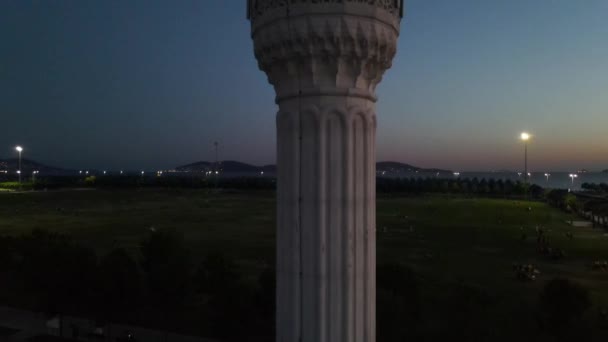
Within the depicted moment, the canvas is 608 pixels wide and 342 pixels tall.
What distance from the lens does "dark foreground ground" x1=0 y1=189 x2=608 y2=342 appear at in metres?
18.0

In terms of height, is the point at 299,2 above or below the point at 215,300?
above

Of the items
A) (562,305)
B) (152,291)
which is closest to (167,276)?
(152,291)

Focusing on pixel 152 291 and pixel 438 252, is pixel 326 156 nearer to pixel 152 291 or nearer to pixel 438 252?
pixel 152 291

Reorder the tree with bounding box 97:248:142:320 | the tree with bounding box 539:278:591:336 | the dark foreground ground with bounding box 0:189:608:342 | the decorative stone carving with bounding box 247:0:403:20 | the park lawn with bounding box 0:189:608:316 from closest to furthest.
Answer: the decorative stone carving with bounding box 247:0:403:20, the tree with bounding box 539:278:591:336, the dark foreground ground with bounding box 0:189:608:342, the tree with bounding box 97:248:142:320, the park lawn with bounding box 0:189:608:316

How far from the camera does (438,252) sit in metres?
38.8

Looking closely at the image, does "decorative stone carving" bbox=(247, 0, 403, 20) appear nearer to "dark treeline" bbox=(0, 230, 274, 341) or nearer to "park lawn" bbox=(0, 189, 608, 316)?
"dark treeline" bbox=(0, 230, 274, 341)

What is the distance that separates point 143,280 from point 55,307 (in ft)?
11.9

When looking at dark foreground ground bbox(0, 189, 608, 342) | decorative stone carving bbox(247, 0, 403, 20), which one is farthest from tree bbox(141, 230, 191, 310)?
decorative stone carving bbox(247, 0, 403, 20)

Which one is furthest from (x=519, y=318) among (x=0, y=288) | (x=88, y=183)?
(x=88, y=183)

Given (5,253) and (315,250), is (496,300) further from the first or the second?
(5,253)

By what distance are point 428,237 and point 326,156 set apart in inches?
1778

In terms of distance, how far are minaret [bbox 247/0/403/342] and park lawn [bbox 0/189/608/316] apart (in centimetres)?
1755

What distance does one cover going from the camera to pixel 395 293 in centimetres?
1727

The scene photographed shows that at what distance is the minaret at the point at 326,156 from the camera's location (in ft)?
16.4
